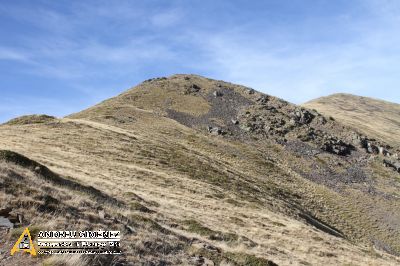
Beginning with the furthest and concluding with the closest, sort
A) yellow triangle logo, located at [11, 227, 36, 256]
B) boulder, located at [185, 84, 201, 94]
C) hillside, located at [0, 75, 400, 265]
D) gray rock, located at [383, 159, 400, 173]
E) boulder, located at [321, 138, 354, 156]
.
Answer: boulder, located at [185, 84, 201, 94]
gray rock, located at [383, 159, 400, 173]
boulder, located at [321, 138, 354, 156]
hillside, located at [0, 75, 400, 265]
yellow triangle logo, located at [11, 227, 36, 256]

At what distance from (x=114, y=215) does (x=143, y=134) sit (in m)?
46.4

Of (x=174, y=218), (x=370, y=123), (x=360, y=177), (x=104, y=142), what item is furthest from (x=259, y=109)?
(x=370, y=123)

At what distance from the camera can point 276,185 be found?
5791 cm

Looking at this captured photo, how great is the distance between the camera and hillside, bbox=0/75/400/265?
16656 mm

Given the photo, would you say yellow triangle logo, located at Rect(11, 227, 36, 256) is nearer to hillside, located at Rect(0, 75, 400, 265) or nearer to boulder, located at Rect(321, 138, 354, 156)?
hillside, located at Rect(0, 75, 400, 265)

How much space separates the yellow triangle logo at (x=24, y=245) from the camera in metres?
10.4

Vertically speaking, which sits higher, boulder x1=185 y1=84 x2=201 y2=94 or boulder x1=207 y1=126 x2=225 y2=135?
boulder x1=185 y1=84 x2=201 y2=94

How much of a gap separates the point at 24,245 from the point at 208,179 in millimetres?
37387

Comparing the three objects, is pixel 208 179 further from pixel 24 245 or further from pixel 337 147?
pixel 337 147

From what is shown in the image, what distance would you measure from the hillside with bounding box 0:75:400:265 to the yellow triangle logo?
14.0 inches

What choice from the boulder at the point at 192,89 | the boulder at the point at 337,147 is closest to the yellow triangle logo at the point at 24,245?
the boulder at the point at 337,147

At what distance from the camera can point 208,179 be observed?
156 feet

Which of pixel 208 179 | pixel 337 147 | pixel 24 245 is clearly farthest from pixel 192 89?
pixel 24 245

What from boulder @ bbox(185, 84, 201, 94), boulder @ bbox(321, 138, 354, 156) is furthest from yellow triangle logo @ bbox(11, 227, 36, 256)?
boulder @ bbox(185, 84, 201, 94)
